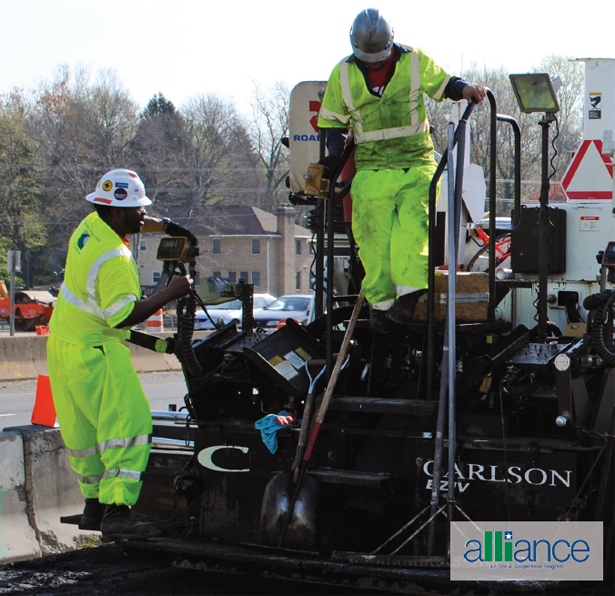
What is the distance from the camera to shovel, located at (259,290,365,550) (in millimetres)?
4617

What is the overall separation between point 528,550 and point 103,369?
7.74 ft

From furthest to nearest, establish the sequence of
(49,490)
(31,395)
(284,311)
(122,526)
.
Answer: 1. (284,311)
2. (31,395)
3. (49,490)
4. (122,526)

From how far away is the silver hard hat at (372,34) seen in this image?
15.9 ft

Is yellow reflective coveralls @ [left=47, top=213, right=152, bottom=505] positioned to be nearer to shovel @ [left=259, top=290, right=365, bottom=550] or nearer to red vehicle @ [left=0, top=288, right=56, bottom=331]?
shovel @ [left=259, top=290, right=365, bottom=550]

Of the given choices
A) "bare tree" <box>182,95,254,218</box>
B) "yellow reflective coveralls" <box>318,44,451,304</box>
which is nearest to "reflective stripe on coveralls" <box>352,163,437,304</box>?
"yellow reflective coveralls" <box>318,44,451,304</box>

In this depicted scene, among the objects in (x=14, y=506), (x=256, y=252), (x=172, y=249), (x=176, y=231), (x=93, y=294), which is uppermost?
(x=176, y=231)

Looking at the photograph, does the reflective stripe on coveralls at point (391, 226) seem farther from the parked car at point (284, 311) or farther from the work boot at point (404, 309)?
the parked car at point (284, 311)

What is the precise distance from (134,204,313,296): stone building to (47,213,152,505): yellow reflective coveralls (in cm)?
6111

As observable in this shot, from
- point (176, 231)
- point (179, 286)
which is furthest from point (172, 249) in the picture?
point (179, 286)

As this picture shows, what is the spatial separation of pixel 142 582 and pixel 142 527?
38 centimetres

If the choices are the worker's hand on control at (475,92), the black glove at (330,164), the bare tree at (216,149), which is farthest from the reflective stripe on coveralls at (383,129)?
the bare tree at (216,149)

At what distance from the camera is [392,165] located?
5.14m

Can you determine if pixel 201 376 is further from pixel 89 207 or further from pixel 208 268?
pixel 208 268

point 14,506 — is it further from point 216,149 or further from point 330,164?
point 216,149
